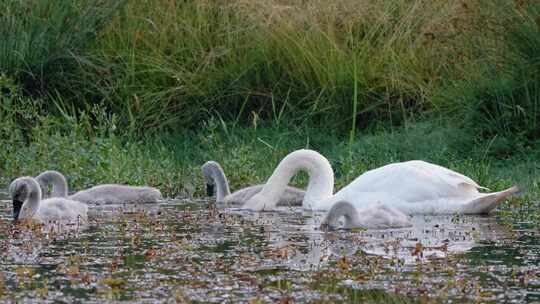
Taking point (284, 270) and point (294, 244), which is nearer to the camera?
point (284, 270)

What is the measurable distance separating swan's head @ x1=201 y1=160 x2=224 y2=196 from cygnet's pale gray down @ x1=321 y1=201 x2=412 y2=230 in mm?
2119

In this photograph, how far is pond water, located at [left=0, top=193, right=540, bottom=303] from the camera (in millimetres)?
7273

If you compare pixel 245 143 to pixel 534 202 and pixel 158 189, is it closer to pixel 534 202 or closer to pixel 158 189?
pixel 158 189

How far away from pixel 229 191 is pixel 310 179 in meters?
0.86

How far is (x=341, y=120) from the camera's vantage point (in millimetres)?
15383

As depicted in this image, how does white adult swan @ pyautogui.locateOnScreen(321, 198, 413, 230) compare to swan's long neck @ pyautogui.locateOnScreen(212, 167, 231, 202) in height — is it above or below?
below

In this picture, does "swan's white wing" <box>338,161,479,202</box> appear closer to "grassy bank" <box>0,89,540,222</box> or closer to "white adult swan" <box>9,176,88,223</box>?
"grassy bank" <box>0,89,540,222</box>

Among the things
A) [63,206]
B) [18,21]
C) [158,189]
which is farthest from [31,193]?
[18,21]

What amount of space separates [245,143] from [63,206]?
476 centimetres

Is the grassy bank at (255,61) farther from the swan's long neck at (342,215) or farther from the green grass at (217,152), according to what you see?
the swan's long neck at (342,215)

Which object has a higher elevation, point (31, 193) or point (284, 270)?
point (31, 193)

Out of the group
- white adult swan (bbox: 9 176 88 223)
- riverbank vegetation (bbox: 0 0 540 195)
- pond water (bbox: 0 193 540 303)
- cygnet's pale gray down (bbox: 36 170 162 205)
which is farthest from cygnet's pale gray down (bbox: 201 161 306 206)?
white adult swan (bbox: 9 176 88 223)

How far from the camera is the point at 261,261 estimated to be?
8359 millimetres

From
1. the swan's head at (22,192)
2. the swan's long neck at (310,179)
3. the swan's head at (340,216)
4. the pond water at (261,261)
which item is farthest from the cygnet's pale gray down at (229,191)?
the swan's head at (22,192)
